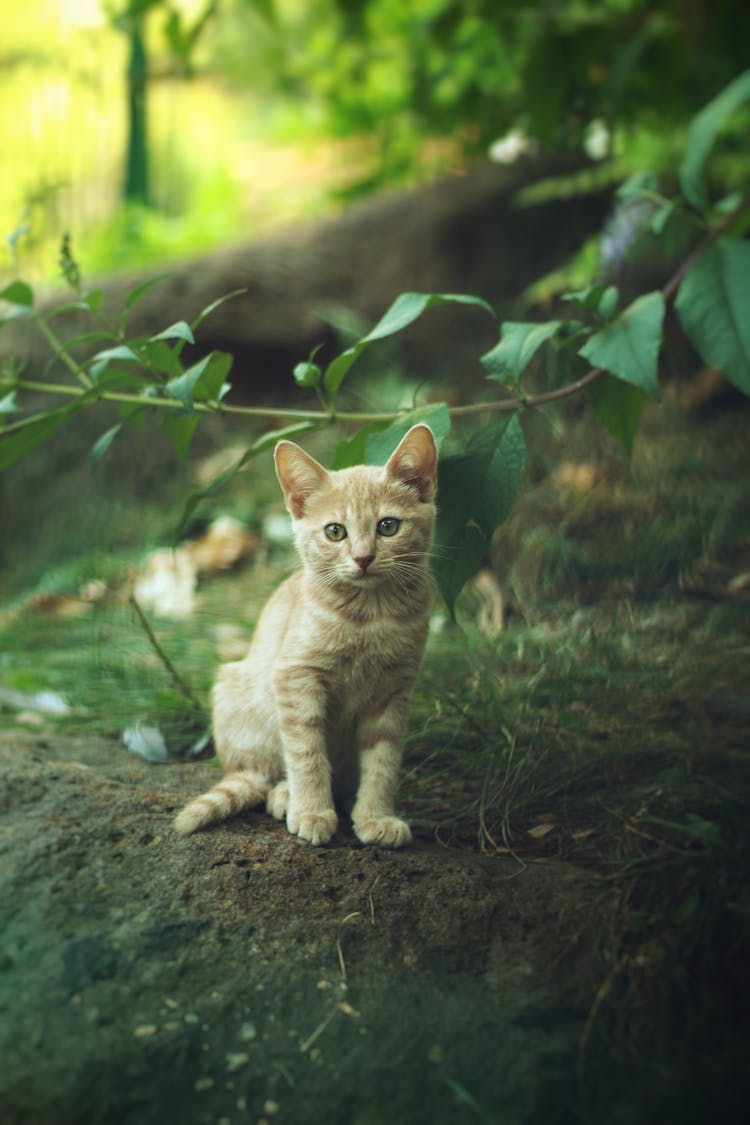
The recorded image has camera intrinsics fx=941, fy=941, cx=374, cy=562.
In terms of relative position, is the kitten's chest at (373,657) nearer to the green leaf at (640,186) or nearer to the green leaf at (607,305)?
the green leaf at (607,305)

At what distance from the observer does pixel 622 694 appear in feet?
8.30

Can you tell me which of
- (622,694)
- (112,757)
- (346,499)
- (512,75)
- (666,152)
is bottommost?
(112,757)

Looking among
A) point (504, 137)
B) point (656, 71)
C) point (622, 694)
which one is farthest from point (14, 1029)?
point (504, 137)

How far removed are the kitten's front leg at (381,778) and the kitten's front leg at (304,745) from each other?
0.24ft

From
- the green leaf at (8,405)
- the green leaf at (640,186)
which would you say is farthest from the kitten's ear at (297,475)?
the green leaf at (640,186)

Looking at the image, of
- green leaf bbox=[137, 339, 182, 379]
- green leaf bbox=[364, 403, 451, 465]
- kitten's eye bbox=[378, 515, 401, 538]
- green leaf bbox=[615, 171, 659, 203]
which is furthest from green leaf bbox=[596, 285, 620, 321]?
green leaf bbox=[137, 339, 182, 379]

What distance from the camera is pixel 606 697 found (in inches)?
99.5

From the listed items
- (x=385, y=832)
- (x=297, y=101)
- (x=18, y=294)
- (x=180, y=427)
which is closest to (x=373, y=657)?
(x=385, y=832)

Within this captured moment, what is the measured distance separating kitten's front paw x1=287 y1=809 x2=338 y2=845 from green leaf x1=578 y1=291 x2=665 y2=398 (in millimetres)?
1070

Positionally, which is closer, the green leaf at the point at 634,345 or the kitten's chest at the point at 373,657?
the green leaf at the point at 634,345

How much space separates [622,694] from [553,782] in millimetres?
456

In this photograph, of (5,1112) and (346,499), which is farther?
(346,499)

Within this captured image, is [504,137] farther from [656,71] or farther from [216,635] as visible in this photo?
[216,635]

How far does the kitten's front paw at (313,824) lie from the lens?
195cm
